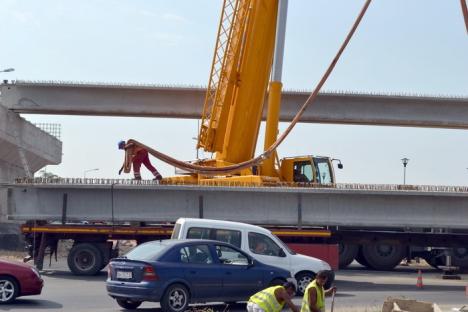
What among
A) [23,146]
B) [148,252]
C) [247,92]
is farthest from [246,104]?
[23,146]

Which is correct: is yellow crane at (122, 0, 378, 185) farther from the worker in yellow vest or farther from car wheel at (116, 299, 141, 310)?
the worker in yellow vest

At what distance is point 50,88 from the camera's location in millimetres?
40000

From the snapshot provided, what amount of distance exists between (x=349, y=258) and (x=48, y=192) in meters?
11.4

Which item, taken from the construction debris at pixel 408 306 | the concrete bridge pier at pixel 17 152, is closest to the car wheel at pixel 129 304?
the construction debris at pixel 408 306

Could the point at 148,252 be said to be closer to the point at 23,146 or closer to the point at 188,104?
the point at 188,104

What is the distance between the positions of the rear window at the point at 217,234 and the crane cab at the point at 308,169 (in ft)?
35.0

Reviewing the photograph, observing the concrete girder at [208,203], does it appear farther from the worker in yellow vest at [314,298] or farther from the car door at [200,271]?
the worker in yellow vest at [314,298]

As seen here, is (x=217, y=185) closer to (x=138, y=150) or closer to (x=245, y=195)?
(x=245, y=195)

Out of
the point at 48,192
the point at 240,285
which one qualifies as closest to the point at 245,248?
the point at 240,285

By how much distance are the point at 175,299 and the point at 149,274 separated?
0.72m

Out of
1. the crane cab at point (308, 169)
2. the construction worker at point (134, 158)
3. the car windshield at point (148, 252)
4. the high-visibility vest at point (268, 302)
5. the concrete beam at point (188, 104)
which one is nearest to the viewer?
the high-visibility vest at point (268, 302)

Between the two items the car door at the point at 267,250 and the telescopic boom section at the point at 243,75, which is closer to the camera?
the car door at the point at 267,250

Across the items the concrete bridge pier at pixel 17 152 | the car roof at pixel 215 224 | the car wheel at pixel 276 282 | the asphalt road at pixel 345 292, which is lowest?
the asphalt road at pixel 345 292

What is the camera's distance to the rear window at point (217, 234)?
1878 cm
